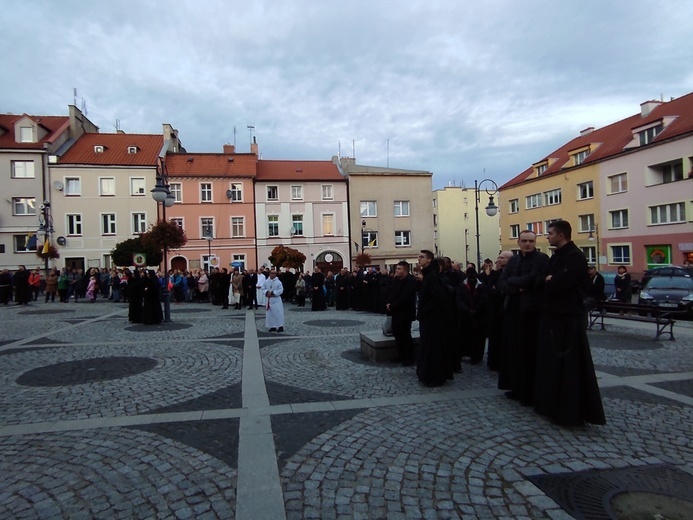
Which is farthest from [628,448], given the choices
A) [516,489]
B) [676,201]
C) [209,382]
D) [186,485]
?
[676,201]

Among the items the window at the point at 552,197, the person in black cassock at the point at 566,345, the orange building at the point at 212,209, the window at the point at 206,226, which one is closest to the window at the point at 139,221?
the orange building at the point at 212,209

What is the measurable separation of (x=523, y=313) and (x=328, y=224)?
131 feet

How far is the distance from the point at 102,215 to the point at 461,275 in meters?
38.7

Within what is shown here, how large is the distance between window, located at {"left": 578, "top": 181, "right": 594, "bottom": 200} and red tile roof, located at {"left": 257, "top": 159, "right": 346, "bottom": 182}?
2239cm

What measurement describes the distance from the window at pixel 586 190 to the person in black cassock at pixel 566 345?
135 ft

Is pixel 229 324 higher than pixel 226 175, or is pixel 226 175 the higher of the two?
pixel 226 175

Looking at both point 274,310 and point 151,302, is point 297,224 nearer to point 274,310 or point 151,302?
point 151,302

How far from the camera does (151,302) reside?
1364 cm

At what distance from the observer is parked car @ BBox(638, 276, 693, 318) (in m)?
15.0

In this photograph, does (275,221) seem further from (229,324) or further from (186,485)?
(186,485)

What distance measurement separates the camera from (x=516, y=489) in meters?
3.57

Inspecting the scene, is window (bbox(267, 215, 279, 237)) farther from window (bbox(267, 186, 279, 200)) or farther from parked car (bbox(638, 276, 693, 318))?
parked car (bbox(638, 276, 693, 318))

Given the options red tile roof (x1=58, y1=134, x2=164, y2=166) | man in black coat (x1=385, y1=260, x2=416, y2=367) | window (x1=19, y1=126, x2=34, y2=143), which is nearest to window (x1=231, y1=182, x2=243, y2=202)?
red tile roof (x1=58, y1=134, x2=164, y2=166)

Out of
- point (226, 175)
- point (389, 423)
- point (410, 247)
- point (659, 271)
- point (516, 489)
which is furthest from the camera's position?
point (410, 247)
